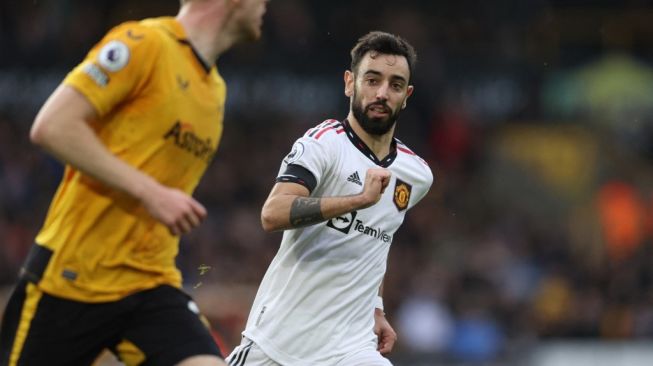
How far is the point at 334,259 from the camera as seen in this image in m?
6.44

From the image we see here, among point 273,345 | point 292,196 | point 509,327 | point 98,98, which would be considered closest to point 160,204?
point 98,98

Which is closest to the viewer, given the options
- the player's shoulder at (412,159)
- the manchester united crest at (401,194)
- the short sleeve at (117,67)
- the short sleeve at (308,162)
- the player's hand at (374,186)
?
the short sleeve at (117,67)

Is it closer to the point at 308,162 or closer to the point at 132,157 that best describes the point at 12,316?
the point at 132,157

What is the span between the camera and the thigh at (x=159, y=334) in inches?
201

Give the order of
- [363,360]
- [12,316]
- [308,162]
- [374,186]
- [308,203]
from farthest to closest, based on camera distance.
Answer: [363,360] < [308,162] < [308,203] < [374,186] < [12,316]

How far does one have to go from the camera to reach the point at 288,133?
1850 cm

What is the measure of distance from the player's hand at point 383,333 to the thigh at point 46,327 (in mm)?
2194

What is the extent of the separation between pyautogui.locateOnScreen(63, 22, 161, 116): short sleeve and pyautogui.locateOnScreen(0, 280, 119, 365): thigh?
791 millimetres

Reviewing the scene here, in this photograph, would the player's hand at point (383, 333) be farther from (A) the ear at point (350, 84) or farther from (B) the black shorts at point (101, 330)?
(B) the black shorts at point (101, 330)

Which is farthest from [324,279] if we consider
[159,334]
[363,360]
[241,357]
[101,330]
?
[101,330]

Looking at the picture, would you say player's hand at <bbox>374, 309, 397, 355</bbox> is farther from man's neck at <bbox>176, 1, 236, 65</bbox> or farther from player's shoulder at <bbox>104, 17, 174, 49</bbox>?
player's shoulder at <bbox>104, 17, 174, 49</bbox>

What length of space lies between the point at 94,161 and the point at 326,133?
6.81 feet

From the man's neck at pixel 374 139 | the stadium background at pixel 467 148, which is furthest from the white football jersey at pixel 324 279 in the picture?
the stadium background at pixel 467 148

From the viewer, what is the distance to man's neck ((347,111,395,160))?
6.67m
